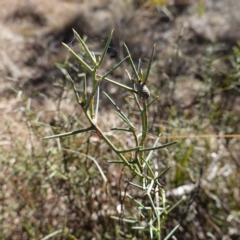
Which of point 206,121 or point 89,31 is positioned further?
point 89,31

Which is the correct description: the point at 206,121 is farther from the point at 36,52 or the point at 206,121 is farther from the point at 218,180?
the point at 36,52

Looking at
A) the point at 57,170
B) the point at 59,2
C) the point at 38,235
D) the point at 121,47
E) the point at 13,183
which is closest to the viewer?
the point at 57,170

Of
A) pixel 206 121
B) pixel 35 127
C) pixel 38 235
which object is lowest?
pixel 38 235

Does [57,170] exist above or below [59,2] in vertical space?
above

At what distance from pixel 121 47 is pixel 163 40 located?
2.10 feet

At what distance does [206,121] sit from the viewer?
7.10ft

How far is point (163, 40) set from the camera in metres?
3.53

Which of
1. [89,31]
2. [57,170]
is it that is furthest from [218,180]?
[89,31]

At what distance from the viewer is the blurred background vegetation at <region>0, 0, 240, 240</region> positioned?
1.75m

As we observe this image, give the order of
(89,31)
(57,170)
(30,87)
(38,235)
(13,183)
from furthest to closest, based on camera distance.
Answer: (89,31)
(30,87)
(13,183)
(38,235)
(57,170)

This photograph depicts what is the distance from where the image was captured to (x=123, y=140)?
1.92 meters

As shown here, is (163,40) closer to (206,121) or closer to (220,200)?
(206,121)

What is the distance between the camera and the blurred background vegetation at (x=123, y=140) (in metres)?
1.75

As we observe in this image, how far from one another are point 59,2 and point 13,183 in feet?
8.27
